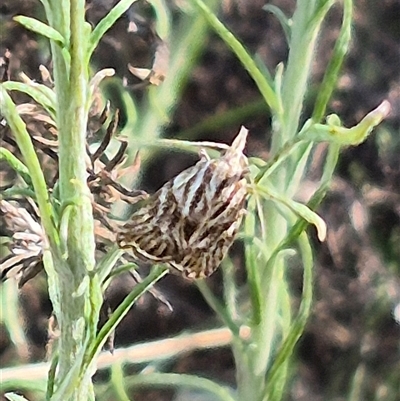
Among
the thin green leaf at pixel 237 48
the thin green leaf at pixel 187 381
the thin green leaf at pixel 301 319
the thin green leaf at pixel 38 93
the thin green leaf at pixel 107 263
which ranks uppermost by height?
the thin green leaf at pixel 237 48

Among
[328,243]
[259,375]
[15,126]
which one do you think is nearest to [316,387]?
[328,243]

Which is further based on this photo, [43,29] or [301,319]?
[301,319]

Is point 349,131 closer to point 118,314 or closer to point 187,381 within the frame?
point 118,314

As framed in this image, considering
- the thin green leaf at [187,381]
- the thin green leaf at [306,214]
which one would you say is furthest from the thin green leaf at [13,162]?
the thin green leaf at [187,381]

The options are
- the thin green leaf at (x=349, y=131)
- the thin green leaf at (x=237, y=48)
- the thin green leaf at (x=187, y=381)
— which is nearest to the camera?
the thin green leaf at (x=349, y=131)

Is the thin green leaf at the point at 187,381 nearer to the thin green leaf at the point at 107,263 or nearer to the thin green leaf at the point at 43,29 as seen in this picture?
the thin green leaf at the point at 107,263

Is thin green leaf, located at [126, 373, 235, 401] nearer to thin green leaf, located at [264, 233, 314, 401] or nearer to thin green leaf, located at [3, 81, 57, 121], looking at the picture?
thin green leaf, located at [264, 233, 314, 401]

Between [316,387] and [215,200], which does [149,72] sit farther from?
[316,387]

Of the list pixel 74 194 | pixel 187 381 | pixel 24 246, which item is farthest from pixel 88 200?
pixel 187 381

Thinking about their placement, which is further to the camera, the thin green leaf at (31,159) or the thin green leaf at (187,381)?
the thin green leaf at (187,381)
